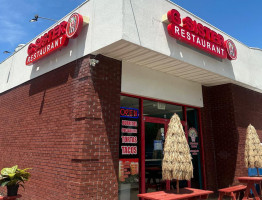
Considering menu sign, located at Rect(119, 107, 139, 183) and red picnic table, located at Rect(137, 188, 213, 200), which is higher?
menu sign, located at Rect(119, 107, 139, 183)

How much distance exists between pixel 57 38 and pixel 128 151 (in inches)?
144

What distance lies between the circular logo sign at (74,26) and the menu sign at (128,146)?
2236 mm

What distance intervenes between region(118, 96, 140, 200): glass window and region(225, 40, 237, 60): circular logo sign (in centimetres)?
365

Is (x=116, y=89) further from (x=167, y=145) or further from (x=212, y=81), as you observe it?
(x=212, y=81)

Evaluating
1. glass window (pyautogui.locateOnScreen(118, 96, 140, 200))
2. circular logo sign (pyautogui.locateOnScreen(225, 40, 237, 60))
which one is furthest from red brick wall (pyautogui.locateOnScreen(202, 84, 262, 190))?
glass window (pyautogui.locateOnScreen(118, 96, 140, 200))

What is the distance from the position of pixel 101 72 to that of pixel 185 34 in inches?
94.3

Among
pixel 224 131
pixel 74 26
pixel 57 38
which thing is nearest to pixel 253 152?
pixel 224 131

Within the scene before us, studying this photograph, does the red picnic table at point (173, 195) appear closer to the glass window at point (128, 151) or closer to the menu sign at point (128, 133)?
the glass window at point (128, 151)

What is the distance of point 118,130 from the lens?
17.8 ft

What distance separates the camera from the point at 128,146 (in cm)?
589

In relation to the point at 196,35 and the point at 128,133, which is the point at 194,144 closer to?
the point at 128,133

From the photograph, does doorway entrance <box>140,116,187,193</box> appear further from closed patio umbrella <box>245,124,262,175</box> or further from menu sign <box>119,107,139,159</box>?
closed patio umbrella <box>245,124,262,175</box>

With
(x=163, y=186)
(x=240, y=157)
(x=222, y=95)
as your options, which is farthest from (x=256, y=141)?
(x=163, y=186)

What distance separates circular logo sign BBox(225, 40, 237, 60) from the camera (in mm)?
7281
